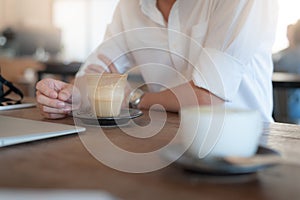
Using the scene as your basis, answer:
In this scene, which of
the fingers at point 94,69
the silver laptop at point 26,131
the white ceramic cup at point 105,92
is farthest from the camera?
the fingers at point 94,69

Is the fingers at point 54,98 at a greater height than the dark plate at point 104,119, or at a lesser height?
greater

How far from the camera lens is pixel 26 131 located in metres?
0.73

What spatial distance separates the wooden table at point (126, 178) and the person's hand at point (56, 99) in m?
0.28

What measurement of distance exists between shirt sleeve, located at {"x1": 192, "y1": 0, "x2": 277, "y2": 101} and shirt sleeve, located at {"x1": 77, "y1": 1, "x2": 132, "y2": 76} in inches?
16.9

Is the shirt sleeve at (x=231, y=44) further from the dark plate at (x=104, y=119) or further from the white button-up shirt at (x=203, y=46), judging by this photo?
the dark plate at (x=104, y=119)

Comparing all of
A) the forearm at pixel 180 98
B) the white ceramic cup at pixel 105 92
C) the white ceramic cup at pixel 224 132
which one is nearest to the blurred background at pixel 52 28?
the forearm at pixel 180 98

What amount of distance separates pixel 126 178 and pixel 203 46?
761 millimetres

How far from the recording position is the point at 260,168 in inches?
19.5

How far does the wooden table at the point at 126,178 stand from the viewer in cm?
46

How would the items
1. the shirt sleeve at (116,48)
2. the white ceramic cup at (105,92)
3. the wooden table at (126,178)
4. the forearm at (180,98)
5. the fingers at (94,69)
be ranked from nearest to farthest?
the wooden table at (126,178)
the white ceramic cup at (105,92)
the forearm at (180,98)
the fingers at (94,69)
the shirt sleeve at (116,48)

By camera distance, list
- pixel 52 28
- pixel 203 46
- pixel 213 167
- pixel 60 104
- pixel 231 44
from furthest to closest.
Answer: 1. pixel 52 28
2. pixel 203 46
3. pixel 231 44
4. pixel 60 104
5. pixel 213 167

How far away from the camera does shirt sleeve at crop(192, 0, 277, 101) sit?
41.8 inches

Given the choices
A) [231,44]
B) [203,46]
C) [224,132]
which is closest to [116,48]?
[203,46]

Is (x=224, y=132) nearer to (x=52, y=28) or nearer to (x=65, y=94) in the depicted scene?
(x=65, y=94)
